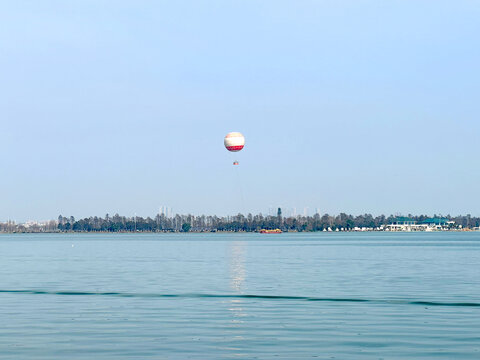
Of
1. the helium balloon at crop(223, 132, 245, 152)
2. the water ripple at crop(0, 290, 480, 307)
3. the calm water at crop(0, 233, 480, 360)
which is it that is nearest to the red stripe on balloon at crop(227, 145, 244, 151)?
the helium balloon at crop(223, 132, 245, 152)

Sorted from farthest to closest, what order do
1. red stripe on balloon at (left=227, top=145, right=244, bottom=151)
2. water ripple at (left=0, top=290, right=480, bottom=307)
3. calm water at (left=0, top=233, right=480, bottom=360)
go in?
red stripe on balloon at (left=227, top=145, right=244, bottom=151)
water ripple at (left=0, top=290, right=480, bottom=307)
calm water at (left=0, top=233, right=480, bottom=360)

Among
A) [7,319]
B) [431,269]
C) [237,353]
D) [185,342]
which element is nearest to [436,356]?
[237,353]

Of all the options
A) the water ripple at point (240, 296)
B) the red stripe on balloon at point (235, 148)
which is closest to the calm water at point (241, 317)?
the water ripple at point (240, 296)

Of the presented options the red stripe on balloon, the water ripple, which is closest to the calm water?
the water ripple

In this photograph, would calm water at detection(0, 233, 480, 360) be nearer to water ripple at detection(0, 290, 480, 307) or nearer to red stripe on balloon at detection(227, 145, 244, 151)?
water ripple at detection(0, 290, 480, 307)

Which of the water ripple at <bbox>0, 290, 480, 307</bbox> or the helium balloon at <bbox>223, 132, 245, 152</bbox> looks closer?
the water ripple at <bbox>0, 290, 480, 307</bbox>

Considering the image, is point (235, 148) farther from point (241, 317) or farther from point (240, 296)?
point (241, 317)

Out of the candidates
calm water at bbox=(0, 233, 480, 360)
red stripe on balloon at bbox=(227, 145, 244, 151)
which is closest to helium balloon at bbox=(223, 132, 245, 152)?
red stripe on balloon at bbox=(227, 145, 244, 151)

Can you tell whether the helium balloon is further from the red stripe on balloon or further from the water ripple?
the water ripple

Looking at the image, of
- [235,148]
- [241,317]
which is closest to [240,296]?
[241,317]

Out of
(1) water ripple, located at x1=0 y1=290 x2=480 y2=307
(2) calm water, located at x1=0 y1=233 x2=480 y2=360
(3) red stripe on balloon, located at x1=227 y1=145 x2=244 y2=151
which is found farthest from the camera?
Answer: (3) red stripe on balloon, located at x1=227 y1=145 x2=244 y2=151

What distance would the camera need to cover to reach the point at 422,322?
3984 centimetres

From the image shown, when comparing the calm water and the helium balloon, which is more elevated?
the helium balloon

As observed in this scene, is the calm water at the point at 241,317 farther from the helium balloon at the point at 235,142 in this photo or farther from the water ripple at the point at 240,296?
the helium balloon at the point at 235,142
